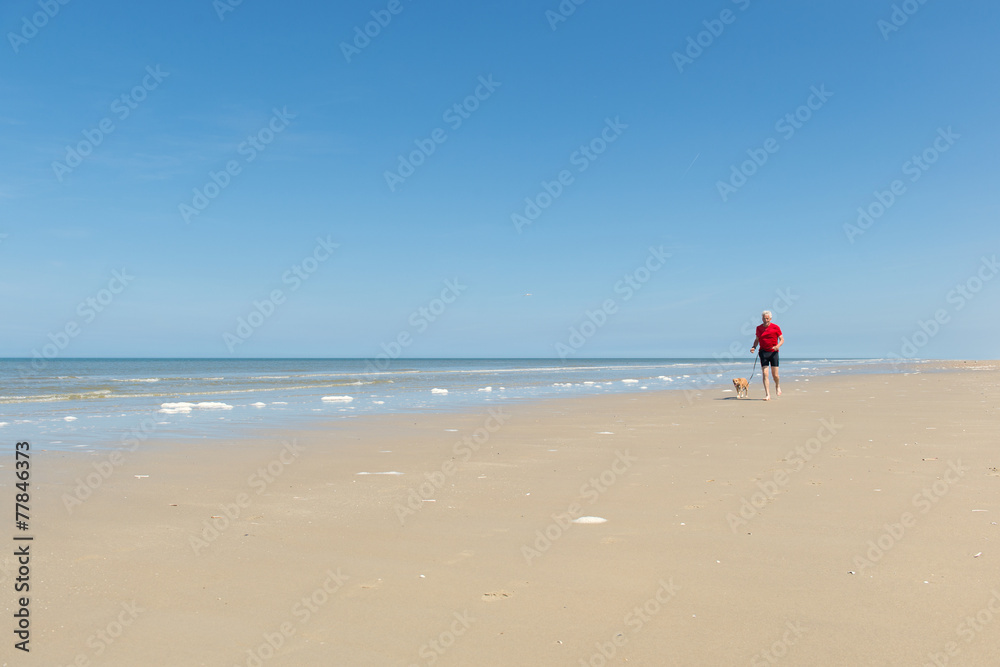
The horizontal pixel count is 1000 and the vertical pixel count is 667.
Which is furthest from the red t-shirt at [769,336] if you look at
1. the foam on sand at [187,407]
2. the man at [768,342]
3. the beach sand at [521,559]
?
the foam on sand at [187,407]

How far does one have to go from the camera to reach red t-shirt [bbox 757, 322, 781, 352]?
15.5 m

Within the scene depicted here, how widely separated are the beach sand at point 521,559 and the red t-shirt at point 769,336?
330 inches

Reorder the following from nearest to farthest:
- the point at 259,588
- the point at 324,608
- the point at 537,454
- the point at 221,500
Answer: the point at 324,608 < the point at 259,588 < the point at 221,500 < the point at 537,454

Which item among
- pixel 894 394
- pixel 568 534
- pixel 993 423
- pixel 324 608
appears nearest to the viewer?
pixel 324 608

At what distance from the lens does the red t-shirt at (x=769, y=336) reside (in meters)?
15.5

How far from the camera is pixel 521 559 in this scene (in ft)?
12.0

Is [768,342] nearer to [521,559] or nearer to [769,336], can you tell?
[769,336]

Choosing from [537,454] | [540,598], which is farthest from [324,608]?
[537,454]

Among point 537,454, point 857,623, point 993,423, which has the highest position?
point 993,423

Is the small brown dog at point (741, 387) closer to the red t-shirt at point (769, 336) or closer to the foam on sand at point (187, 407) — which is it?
the red t-shirt at point (769, 336)

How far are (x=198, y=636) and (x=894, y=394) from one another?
16.9 m

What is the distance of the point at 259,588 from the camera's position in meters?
3.24

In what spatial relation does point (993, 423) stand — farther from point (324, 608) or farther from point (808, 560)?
point (324, 608)

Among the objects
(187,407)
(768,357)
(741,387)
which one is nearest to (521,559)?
(187,407)
